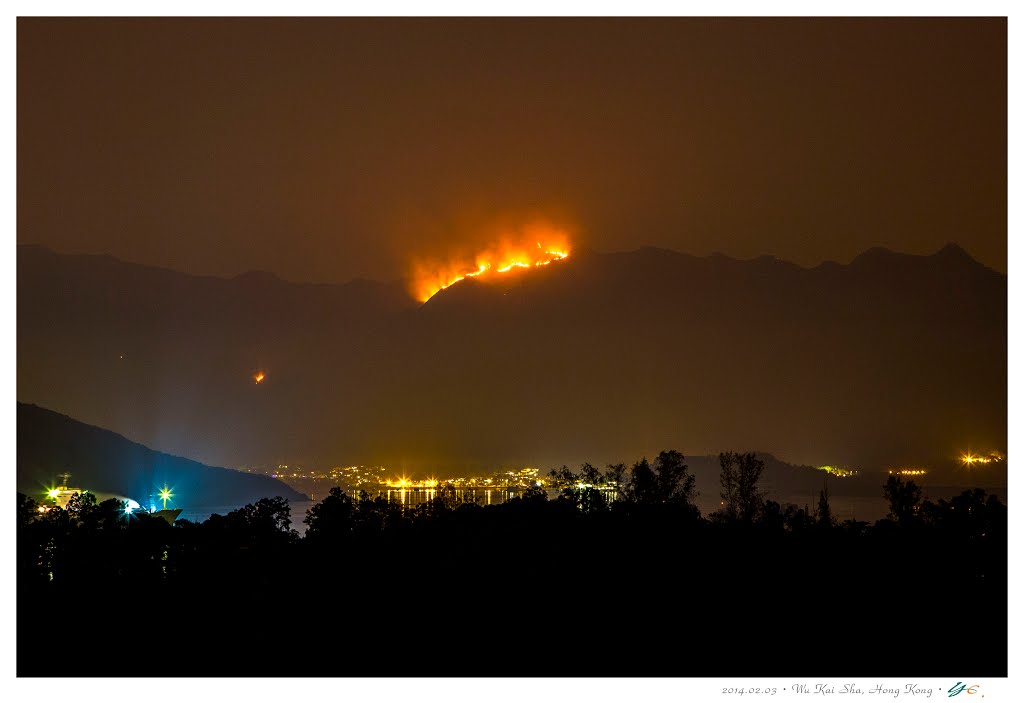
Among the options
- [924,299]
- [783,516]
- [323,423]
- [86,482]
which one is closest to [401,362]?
[323,423]

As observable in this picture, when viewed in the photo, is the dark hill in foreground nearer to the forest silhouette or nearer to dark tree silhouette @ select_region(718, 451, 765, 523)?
dark tree silhouette @ select_region(718, 451, 765, 523)

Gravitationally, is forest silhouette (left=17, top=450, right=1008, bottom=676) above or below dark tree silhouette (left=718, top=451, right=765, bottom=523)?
below

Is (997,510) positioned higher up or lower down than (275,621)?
higher up

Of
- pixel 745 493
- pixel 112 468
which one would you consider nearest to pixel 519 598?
pixel 745 493

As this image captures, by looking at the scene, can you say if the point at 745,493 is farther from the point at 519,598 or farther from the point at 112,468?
the point at 112,468

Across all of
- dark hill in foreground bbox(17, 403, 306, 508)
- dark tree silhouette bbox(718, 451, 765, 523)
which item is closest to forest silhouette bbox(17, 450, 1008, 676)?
dark tree silhouette bbox(718, 451, 765, 523)

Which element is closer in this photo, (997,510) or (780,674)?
(780,674)
